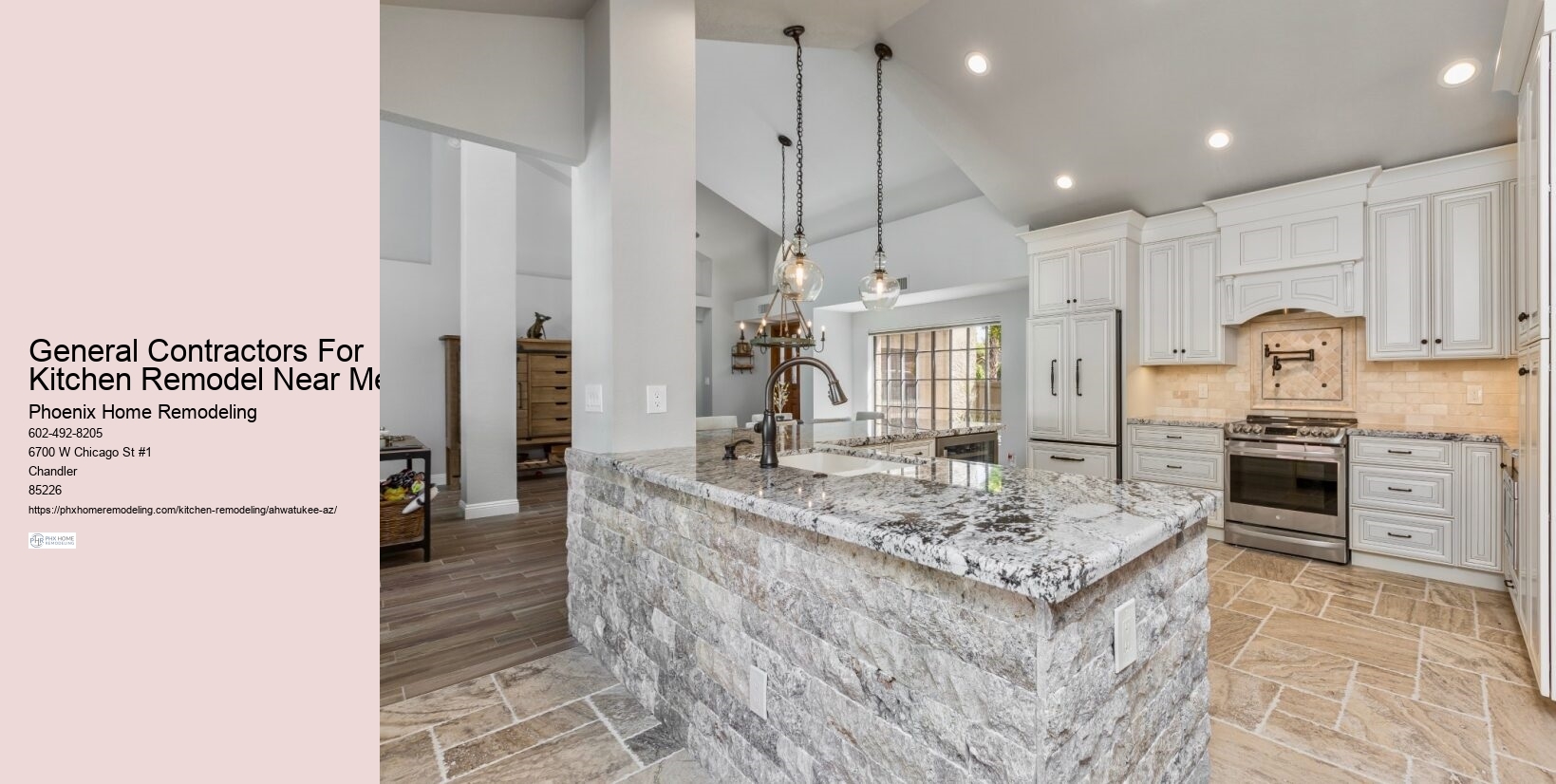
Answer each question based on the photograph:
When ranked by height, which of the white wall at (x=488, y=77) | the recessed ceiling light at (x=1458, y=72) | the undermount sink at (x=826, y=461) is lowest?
the undermount sink at (x=826, y=461)

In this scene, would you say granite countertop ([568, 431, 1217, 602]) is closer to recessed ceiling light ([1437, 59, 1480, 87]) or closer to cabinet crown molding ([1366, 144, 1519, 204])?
recessed ceiling light ([1437, 59, 1480, 87])

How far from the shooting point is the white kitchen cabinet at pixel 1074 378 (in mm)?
4355

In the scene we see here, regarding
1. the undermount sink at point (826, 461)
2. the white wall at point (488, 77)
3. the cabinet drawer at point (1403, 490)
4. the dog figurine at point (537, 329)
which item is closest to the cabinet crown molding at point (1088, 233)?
the cabinet drawer at point (1403, 490)

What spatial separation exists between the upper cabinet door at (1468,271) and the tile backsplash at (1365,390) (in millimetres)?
244

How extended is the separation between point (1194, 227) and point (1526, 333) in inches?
94.0

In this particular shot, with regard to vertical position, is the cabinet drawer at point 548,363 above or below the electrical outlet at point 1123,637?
above

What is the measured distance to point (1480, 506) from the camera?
3053 mm

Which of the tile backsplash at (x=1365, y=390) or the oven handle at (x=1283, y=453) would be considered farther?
the oven handle at (x=1283, y=453)

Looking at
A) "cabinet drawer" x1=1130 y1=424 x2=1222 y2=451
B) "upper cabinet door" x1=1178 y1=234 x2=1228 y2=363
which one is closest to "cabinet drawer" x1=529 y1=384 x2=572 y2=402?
"cabinet drawer" x1=1130 y1=424 x2=1222 y2=451

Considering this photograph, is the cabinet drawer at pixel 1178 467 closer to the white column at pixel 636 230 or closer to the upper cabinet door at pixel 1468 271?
the upper cabinet door at pixel 1468 271

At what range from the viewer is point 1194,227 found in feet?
13.7

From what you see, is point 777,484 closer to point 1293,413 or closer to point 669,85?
point 669,85

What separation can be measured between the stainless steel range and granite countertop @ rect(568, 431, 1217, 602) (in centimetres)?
295

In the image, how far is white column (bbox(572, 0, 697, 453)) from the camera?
218 centimetres
